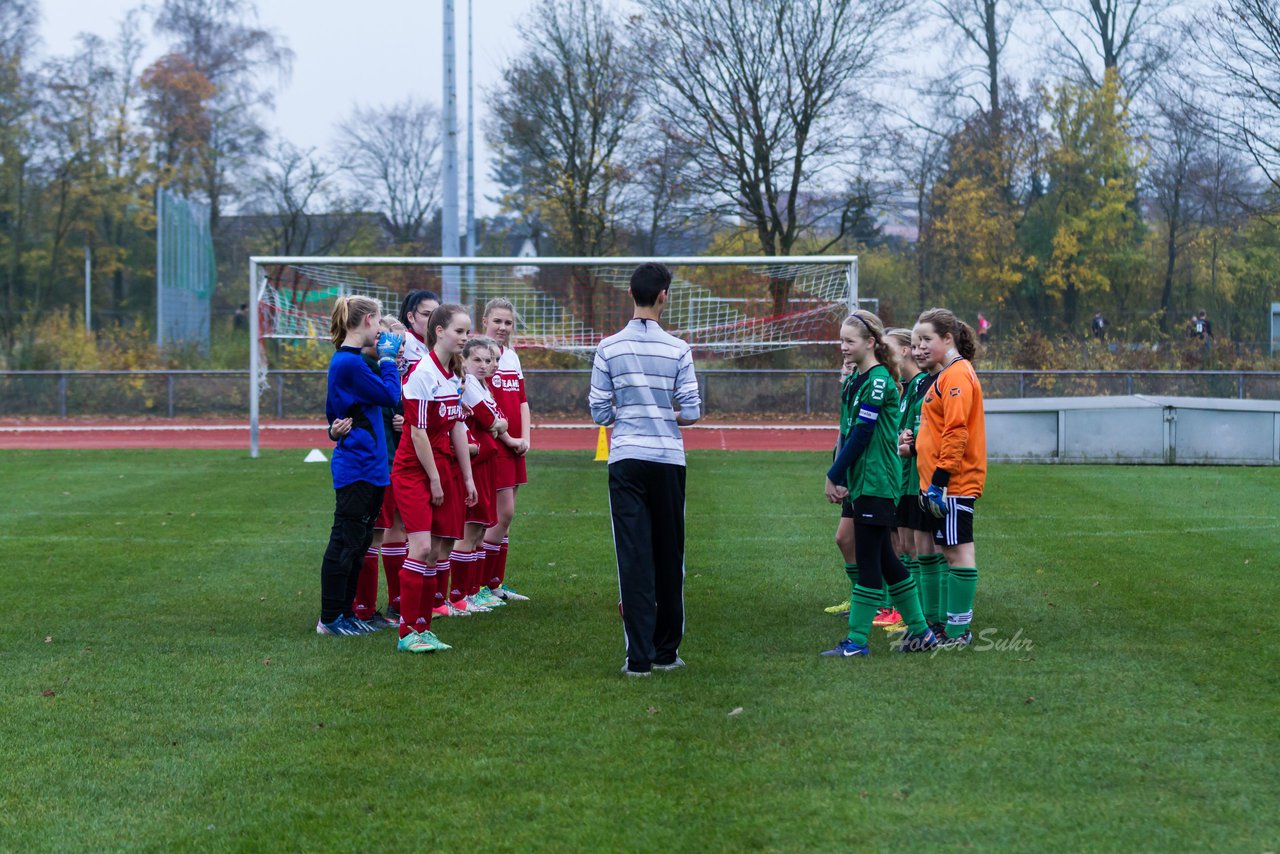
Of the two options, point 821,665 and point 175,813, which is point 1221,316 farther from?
point 175,813

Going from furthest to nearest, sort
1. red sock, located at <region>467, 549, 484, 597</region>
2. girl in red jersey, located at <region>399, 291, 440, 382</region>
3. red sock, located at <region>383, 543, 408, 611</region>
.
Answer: red sock, located at <region>467, 549, 484, 597</region> < girl in red jersey, located at <region>399, 291, 440, 382</region> < red sock, located at <region>383, 543, 408, 611</region>

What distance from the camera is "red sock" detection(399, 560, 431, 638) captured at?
6676 millimetres

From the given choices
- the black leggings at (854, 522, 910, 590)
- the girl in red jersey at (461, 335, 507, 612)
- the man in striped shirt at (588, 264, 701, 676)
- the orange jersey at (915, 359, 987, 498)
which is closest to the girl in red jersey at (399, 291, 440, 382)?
the girl in red jersey at (461, 335, 507, 612)

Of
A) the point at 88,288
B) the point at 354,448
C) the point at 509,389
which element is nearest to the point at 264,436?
the point at 509,389

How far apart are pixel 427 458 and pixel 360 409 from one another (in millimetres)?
580

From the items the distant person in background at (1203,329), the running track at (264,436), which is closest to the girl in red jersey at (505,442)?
the running track at (264,436)

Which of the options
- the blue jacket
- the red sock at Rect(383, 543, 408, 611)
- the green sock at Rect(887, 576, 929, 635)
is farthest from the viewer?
the red sock at Rect(383, 543, 408, 611)

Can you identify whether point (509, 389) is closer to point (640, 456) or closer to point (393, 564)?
point (393, 564)

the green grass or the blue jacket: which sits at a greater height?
the blue jacket

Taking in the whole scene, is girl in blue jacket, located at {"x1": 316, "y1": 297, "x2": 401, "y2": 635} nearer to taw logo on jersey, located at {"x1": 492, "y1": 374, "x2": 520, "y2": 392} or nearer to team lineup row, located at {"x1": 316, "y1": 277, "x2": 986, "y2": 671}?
team lineup row, located at {"x1": 316, "y1": 277, "x2": 986, "y2": 671}

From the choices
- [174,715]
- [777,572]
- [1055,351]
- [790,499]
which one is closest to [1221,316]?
[1055,351]

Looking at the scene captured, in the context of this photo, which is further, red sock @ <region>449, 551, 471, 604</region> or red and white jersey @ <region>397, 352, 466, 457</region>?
red sock @ <region>449, 551, 471, 604</region>

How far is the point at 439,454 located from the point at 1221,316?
3153 centimetres

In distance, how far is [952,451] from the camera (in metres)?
6.46
